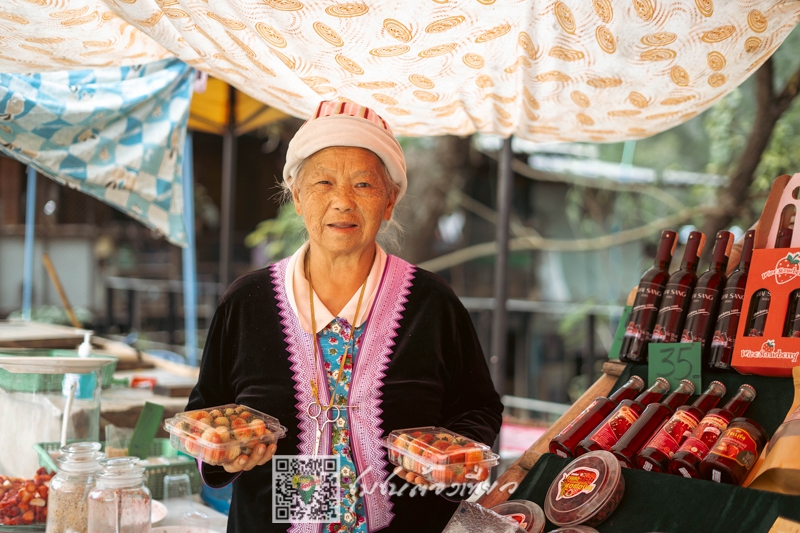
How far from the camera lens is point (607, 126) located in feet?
7.86

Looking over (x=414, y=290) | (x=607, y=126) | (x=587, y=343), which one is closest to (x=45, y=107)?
(x=414, y=290)

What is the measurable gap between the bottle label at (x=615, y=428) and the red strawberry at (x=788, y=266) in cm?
47

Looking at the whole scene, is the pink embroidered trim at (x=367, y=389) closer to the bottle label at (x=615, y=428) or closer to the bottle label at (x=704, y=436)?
the bottle label at (x=615, y=428)

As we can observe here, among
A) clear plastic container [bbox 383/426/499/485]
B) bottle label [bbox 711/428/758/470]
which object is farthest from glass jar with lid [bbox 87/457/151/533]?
bottle label [bbox 711/428/758/470]

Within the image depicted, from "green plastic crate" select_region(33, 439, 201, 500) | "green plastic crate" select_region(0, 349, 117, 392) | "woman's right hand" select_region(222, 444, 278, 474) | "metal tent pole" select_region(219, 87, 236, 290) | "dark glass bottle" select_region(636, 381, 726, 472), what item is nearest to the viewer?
"woman's right hand" select_region(222, 444, 278, 474)

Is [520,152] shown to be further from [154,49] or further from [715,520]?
[715,520]

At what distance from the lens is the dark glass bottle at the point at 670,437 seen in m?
1.53

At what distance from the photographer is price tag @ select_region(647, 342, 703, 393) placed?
175cm

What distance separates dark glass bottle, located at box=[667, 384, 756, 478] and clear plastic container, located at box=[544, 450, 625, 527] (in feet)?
0.42

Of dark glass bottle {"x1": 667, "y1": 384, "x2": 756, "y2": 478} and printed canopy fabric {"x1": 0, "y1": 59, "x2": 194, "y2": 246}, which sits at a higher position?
printed canopy fabric {"x1": 0, "y1": 59, "x2": 194, "y2": 246}

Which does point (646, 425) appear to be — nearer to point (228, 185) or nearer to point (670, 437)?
point (670, 437)

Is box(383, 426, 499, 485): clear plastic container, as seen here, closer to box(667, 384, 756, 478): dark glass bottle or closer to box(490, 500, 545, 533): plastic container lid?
box(490, 500, 545, 533): plastic container lid

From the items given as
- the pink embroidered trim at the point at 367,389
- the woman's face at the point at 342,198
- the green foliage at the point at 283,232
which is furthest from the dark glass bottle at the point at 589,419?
the green foliage at the point at 283,232

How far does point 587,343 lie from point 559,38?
3784 mm
